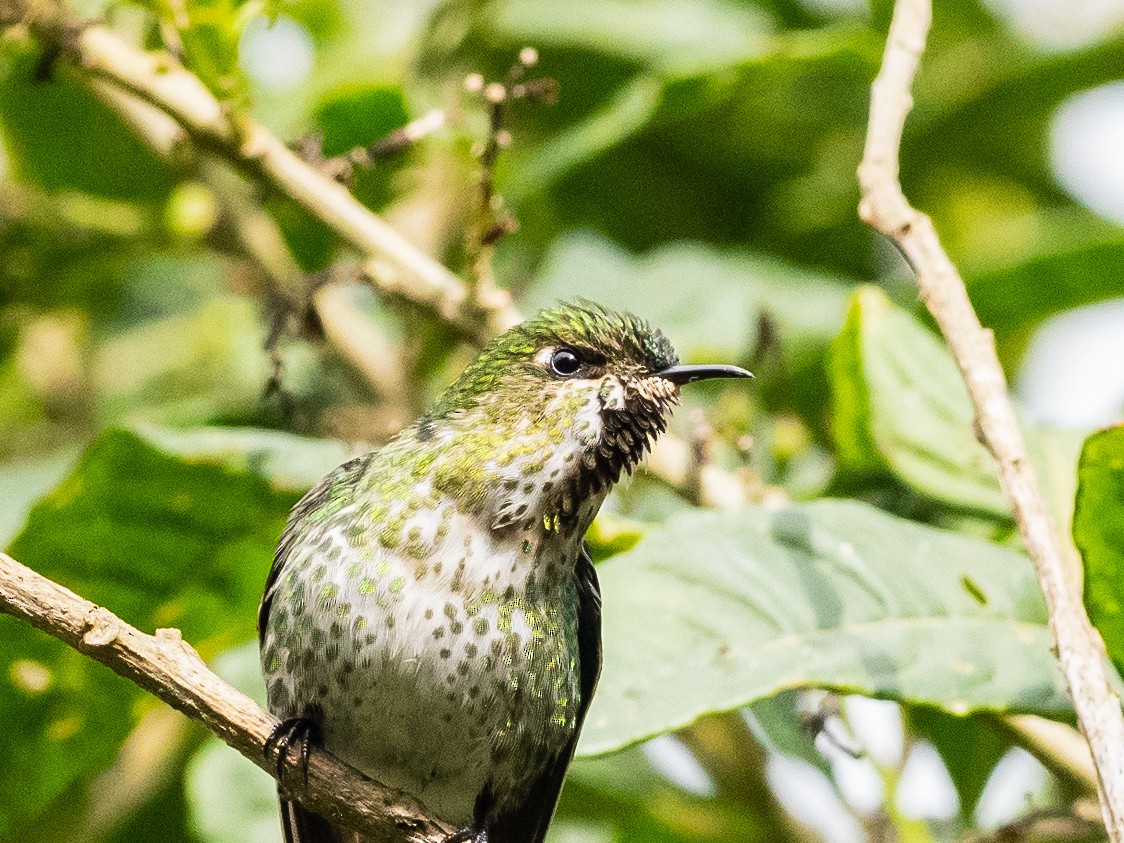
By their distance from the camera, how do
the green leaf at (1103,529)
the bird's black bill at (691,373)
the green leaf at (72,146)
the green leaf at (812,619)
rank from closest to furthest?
the green leaf at (1103,529) → the green leaf at (812,619) → the bird's black bill at (691,373) → the green leaf at (72,146)

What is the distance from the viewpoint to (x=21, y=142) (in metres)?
4.24

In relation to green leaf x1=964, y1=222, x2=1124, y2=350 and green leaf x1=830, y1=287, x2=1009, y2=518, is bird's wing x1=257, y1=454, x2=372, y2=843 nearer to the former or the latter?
green leaf x1=830, y1=287, x2=1009, y2=518

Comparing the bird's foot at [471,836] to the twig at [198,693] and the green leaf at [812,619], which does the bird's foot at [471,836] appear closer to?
the twig at [198,693]

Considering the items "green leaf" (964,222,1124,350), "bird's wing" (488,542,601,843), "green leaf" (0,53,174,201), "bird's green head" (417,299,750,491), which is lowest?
"bird's wing" (488,542,601,843)

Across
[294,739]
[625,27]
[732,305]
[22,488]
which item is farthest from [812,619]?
[625,27]

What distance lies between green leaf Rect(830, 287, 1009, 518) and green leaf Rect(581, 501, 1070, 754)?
0.33 metres

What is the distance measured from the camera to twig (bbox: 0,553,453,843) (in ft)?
7.18

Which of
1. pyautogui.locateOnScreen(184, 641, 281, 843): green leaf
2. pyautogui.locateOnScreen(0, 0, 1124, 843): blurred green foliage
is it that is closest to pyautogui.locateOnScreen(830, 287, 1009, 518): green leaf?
pyautogui.locateOnScreen(0, 0, 1124, 843): blurred green foliage

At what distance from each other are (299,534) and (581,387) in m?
0.64

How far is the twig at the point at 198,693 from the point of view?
219cm

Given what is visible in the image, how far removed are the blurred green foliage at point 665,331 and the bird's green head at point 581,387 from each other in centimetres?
18

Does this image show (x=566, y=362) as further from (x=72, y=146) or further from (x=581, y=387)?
(x=72, y=146)

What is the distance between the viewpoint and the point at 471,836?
3.03 meters

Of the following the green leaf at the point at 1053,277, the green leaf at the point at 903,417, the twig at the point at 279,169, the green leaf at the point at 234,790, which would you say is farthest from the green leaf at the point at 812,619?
the green leaf at the point at 1053,277
